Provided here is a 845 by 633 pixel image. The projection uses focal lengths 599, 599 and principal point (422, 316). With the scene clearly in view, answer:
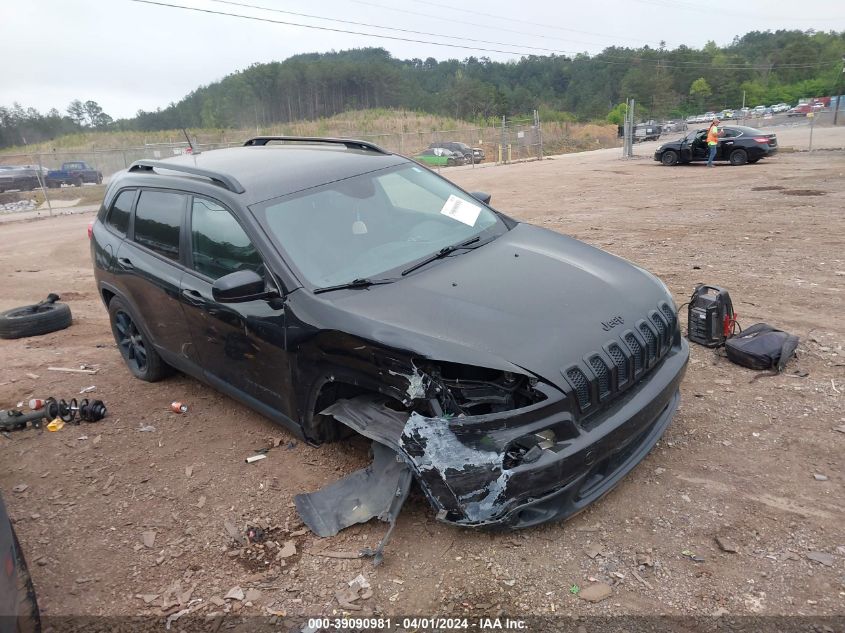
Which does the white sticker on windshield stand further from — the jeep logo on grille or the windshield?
the jeep logo on grille

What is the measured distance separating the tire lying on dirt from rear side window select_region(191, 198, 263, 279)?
382cm

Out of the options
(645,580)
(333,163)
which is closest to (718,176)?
(333,163)

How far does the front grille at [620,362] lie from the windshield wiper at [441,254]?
117 centimetres

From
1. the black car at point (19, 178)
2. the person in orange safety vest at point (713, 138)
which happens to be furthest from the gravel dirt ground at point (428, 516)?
the black car at point (19, 178)

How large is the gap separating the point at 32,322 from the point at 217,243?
13.6 feet

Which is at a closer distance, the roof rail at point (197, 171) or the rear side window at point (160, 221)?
the roof rail at point (197, 171)

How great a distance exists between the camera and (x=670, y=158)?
72.2 ft

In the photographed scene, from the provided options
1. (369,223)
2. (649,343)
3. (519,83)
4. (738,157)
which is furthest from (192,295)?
(519,83)

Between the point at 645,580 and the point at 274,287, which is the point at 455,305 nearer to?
the point at 274,287

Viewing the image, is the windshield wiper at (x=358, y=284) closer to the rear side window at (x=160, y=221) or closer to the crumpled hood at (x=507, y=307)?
the crumpled hood at (x=507, y=307)

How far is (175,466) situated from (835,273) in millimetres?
6902

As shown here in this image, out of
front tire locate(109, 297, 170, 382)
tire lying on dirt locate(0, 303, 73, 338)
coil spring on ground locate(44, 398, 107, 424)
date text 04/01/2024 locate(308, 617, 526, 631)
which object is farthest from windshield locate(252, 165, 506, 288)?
tire lying on dirt locate(0, 303, 73, 338)

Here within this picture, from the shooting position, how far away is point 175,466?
393 cm

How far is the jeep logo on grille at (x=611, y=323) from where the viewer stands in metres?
2.98
